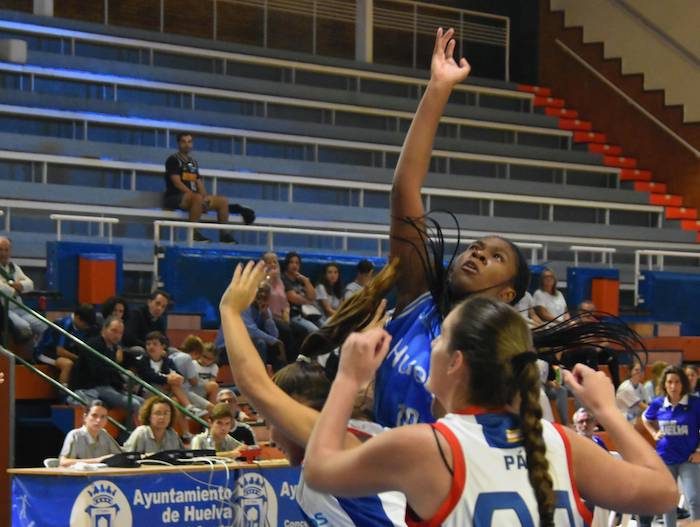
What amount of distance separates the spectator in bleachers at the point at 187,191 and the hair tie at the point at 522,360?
10.5 m

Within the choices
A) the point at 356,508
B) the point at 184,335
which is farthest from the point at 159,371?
the point at 356,508

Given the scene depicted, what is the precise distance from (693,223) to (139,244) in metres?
8.65

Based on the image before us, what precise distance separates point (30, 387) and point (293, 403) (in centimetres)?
747

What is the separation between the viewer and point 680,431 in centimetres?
997

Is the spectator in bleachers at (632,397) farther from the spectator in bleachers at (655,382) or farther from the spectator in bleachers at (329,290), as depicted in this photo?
the spectator in bleachers at (329,290)

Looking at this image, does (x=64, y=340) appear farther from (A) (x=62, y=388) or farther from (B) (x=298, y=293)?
(B) (x=298, y=293)

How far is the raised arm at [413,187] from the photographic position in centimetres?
317

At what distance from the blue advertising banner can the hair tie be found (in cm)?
508

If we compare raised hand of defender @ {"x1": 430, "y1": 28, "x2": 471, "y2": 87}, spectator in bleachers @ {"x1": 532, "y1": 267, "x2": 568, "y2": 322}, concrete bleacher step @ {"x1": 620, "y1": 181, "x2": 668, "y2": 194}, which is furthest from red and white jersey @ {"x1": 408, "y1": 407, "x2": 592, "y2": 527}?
concrete bleacher step @ {"x1": 620, "y1": 181, "x2": 668, "y2": 194}

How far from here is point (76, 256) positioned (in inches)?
432

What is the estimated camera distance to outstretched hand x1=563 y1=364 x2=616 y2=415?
8.00 ft

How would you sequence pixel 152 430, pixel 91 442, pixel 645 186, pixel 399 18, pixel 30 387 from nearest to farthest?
1. pixel 91 442
2. pixel 152 430
3. pixel 30 387
4. pixel 645 186
5. pixel 399 18

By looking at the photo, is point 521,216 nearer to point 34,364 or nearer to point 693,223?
point 693,223

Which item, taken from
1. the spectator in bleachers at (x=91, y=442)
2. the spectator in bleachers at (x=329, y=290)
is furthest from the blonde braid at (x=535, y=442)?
the spectator in bleachers at (x=329, y=290)
